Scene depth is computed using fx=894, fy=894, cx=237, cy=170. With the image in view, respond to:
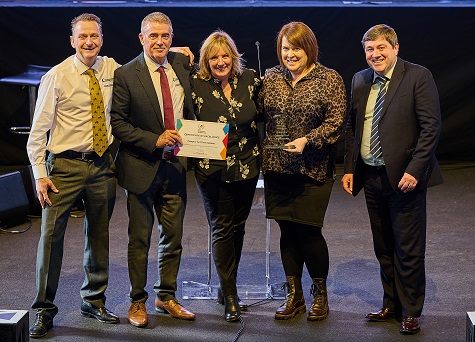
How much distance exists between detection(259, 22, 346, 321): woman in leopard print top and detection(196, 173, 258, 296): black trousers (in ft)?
0.47

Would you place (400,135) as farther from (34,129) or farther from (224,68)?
(34,129)

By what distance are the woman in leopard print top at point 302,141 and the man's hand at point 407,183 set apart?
40 centimetres

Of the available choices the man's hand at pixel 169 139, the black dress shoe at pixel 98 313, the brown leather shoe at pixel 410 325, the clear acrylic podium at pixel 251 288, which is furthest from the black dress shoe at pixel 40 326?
the brown leather shoe at pixel 410 325

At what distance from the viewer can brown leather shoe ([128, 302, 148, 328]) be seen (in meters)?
4.67

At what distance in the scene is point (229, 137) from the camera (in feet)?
14.9

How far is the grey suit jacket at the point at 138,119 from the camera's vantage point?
4488 millimetres

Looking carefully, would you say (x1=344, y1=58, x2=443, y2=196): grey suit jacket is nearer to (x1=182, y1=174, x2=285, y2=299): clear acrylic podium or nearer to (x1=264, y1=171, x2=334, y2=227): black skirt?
(x1=264, y1=171, x2=334, y2=227): black skirt

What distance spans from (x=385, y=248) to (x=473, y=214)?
255 cm

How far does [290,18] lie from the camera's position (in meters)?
8.28

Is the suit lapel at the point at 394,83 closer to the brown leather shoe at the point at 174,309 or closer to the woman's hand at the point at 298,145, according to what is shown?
the woman's hand at the point at 298,145

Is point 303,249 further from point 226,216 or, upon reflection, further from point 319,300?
point 226,216

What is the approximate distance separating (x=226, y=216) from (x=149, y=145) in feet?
1.87

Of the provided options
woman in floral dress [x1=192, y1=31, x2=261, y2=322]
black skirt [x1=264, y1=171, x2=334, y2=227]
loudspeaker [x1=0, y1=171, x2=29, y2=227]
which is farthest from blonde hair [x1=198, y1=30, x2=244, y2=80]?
loudspeaker [x1=0, y1=171, x2=29, y2=227]

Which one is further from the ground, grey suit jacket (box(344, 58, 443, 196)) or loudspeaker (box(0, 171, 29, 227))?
grey suit jacket (box(344, 58, 443, 196))
